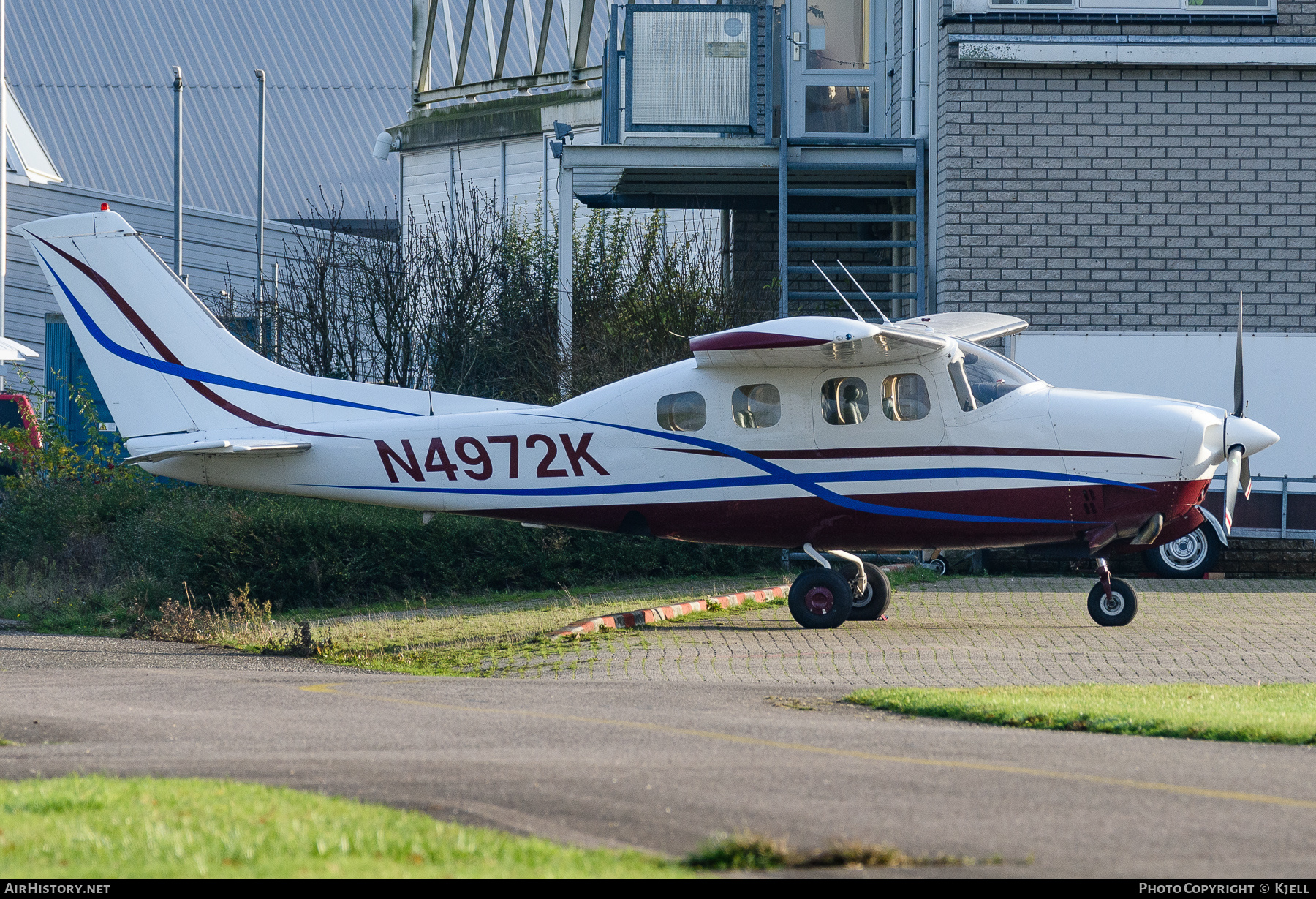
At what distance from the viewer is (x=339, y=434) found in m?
13.5

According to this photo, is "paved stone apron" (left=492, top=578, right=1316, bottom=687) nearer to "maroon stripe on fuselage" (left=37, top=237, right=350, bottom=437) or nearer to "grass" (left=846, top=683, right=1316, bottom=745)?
"grass" (left=846, top=683, right=1316, bottom=745)

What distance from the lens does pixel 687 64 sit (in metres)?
17.7

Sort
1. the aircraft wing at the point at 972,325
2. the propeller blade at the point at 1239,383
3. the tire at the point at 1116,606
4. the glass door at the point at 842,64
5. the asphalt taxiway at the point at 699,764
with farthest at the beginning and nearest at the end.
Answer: the glass door at the point at 842,64 < the aircraft wing at the point at 972,325 < the propeller blade at the point at 1239,383 < the tire at the point at 1116,606 < the asphalt taxiway at the point at 699,764

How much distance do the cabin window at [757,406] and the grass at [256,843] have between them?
7.66 metres

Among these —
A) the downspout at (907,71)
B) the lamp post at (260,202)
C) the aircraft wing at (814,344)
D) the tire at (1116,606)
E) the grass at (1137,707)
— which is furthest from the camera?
the lamp post at (260,202)

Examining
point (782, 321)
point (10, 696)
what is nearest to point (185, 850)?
point (10, 696)

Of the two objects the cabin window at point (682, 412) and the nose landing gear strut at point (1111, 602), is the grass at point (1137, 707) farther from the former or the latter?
the cabin window at point (682, 412)

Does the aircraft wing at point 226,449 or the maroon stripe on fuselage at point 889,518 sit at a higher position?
the aircraft wing at point 226,449

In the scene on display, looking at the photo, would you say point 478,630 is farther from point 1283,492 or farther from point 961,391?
point 1283,492

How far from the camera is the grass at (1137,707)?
757 centimetres

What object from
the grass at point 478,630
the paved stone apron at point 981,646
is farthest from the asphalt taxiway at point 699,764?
the grass at point 478,630

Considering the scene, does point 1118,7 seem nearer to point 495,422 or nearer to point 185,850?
point 495,422

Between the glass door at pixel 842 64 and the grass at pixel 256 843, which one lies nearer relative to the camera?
the grass at pixel 256 843

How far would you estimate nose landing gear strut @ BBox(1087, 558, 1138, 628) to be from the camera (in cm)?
1273
